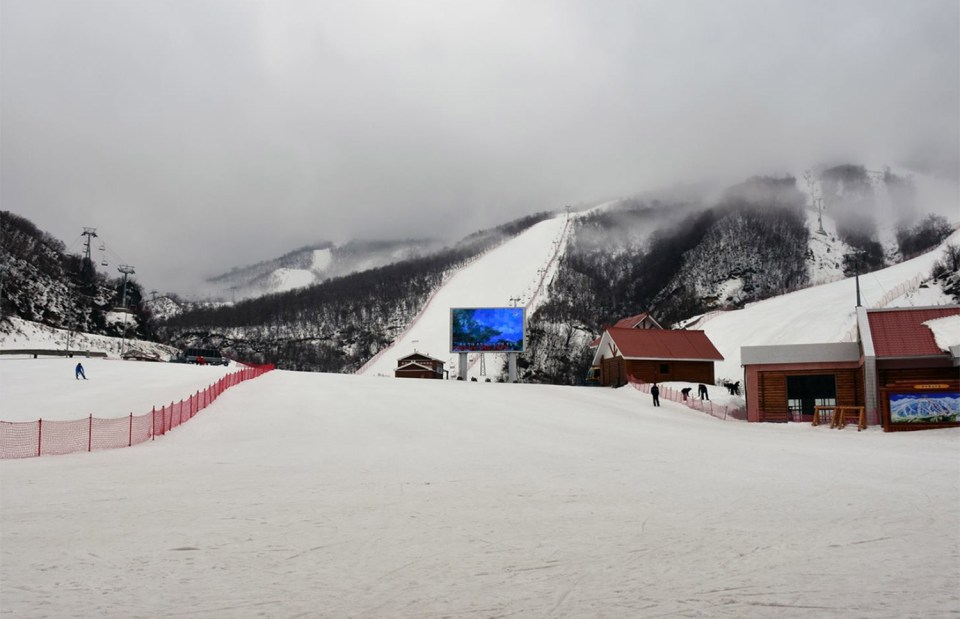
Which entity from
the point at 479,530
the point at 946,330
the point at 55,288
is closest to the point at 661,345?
the point at 946,330

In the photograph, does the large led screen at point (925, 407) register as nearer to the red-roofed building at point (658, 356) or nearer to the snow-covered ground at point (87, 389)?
the red-roofed building at point (658, 356)

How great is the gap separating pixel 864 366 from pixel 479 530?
3356 cm

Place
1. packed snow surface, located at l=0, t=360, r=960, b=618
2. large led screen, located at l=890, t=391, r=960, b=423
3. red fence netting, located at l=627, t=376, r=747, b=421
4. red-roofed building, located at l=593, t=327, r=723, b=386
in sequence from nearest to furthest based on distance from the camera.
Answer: packed snow surface, located at l=0, t=360, r=960, b=618 → large led screen, located at l=890, t=391, r=960, b=423 → red fence netting, located at l=627, t=376, r=747, b=421 → red-roofed building, located at l=593, t=327, r=723, b=386

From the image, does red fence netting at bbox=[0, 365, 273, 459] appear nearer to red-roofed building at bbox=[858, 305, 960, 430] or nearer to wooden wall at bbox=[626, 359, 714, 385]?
red-roofed building at bbox=[858, 305, 960, 430]

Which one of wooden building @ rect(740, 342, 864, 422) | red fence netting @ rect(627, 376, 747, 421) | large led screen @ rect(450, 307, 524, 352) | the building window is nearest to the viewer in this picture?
wooden building @ rect(740, 342, 864, 422)

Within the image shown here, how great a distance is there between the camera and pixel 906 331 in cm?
3703

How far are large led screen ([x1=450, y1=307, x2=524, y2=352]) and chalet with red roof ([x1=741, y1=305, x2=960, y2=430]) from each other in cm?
2661

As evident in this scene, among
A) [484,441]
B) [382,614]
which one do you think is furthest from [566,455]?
[382,614]

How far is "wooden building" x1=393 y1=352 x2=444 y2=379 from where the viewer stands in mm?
83625

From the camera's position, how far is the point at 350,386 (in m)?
44.2

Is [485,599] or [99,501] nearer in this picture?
[485,599]

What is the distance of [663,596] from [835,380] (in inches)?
1474

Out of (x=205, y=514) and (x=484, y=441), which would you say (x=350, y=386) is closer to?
(x=484, y=441)

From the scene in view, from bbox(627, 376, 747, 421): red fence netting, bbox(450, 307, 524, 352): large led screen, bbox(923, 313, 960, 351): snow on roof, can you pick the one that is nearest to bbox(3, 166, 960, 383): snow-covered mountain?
bbox(450, 307, 524, 352): large led screen
